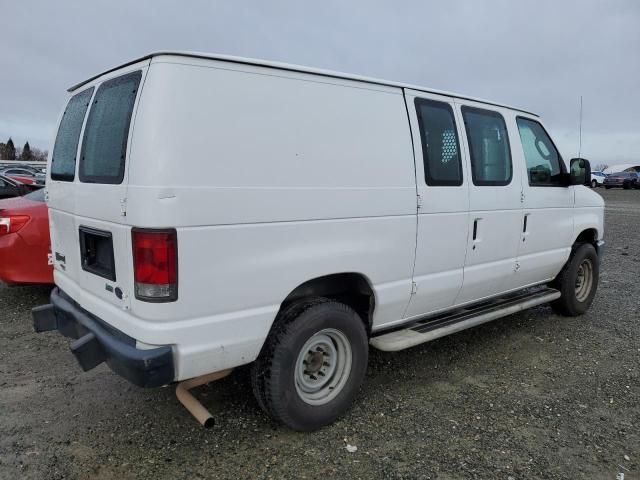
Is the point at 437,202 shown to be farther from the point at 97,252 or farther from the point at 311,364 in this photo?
the point at 97,252

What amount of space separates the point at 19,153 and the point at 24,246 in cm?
7218

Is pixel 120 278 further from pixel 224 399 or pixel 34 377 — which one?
pixel 34 377

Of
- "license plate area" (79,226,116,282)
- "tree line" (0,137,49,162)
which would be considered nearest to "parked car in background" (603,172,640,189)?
"license plate area" (79,226,116,282)

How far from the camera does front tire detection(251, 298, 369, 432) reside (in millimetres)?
3059

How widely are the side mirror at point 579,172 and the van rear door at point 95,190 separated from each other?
425cm

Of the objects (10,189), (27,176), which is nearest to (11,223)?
(10,189)

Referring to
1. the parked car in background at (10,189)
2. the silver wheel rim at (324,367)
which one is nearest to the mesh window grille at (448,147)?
the silver wheel rim at (324,367)

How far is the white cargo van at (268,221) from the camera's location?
2613 mm

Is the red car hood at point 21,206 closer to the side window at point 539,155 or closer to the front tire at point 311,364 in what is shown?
the front tire at point 311,364

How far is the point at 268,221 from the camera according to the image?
113 inches

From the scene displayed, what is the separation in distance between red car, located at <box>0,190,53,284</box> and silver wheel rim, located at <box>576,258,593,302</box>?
5896 mm

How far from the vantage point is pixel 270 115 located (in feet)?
9.59

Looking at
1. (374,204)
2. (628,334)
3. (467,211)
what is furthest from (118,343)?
(628,334)

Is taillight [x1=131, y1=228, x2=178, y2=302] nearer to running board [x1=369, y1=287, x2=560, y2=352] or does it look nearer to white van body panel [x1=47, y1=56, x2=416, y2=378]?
white van body panel [x1=47, y1=56, x2=416, y2=378]
